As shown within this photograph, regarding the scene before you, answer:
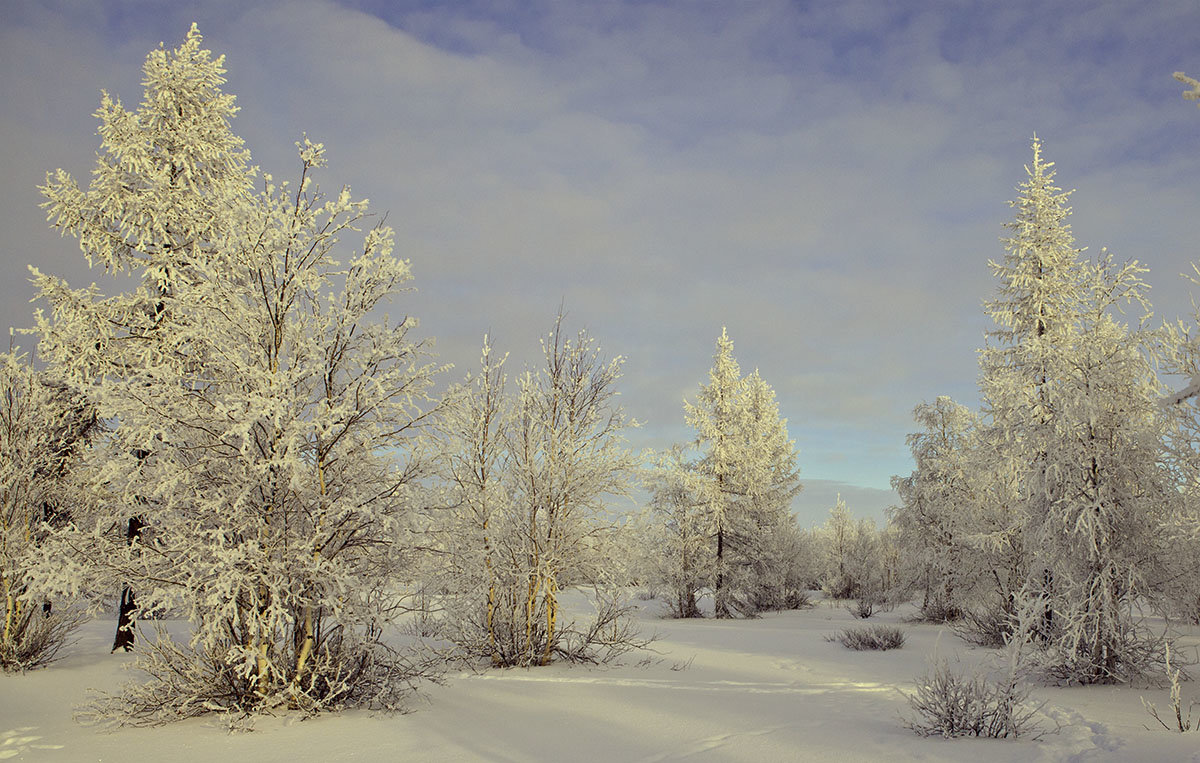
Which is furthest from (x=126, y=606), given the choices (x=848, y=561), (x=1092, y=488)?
(x=848, y=561)

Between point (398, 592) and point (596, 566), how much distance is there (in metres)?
4.40

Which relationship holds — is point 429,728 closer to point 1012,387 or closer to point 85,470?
point 85,470

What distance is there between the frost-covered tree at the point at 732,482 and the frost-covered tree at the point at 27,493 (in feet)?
63.9

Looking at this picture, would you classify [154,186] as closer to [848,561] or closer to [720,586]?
[720,586]

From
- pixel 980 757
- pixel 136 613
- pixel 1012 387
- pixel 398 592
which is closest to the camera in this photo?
pixel 980 757

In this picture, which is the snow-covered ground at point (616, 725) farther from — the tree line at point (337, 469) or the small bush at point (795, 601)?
the small bush at point (795, 601)

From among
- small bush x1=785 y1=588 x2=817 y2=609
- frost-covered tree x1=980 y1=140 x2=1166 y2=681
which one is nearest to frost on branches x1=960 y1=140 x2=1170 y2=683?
frost-covered tree x1=980 y1=140 x2=1166 y2=681

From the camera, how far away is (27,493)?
1154 cm

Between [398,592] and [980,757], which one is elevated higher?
[398,592]

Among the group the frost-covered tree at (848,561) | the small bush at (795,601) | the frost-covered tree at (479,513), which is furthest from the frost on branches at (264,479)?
the small bush at (795,601)

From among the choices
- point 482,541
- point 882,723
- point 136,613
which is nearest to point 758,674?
point 882,723

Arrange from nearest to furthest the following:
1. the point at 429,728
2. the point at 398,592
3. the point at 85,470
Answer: the point at 429,728, the point at 398,592, the point at 85,470

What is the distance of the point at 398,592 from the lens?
9273mm

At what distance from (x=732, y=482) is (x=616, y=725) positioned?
20119mm
